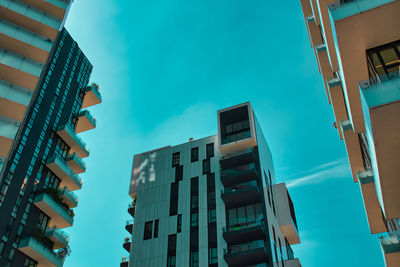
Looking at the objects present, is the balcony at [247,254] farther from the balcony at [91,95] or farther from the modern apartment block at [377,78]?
the balcony at [91,95]

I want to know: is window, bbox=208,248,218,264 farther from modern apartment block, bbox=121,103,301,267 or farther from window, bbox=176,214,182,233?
window, bbox=176,214,182,233

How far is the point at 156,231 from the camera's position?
4966cm

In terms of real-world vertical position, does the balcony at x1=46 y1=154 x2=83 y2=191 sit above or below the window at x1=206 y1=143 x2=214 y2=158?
below

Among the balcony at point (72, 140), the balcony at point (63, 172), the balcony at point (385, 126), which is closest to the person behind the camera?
the balcony at point (385, 126)

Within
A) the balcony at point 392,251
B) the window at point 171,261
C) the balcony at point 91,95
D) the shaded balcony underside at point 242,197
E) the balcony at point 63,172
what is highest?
the balcony at point 91,95

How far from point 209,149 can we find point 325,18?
35.2 metres

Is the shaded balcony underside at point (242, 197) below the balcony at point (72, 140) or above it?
below

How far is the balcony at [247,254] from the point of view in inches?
1673

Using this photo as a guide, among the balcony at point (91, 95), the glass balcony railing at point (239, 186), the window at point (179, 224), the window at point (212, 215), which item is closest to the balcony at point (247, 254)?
the window at point (212, 215)

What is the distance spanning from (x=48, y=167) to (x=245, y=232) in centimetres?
2347

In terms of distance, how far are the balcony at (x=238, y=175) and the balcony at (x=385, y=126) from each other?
34.2 meters

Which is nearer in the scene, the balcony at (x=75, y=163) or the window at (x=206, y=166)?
the balcony at (x=75, y=163)

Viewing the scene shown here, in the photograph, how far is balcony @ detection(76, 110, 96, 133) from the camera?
52094 mm

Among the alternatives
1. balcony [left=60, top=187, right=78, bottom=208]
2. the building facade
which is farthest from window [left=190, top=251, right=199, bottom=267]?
the building facade
